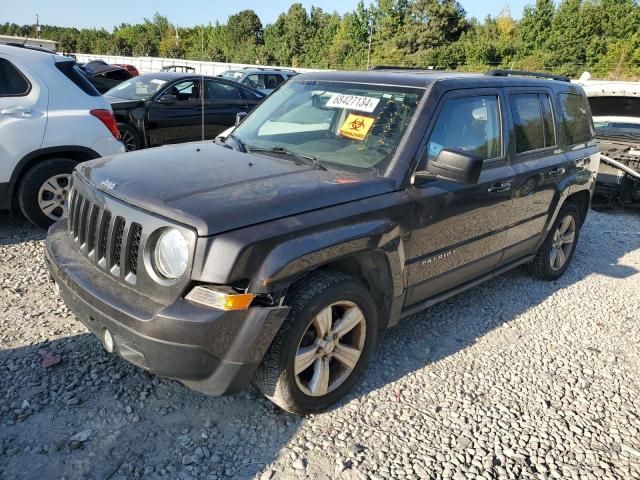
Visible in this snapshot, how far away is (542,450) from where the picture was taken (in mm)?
2826

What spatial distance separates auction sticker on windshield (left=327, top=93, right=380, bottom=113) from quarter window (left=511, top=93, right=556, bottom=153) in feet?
4.10

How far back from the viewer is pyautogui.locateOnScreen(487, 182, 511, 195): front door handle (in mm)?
3736

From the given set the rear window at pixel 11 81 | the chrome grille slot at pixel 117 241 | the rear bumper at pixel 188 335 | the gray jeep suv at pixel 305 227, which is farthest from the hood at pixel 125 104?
the rear bumper at pixel 188 335

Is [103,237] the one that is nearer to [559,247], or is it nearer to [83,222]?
[83,222]

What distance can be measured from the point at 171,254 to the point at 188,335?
0.39m

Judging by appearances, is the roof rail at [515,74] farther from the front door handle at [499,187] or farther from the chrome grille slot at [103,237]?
the chrome grille slot at [103,237]

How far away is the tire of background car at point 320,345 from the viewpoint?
8.57 ft

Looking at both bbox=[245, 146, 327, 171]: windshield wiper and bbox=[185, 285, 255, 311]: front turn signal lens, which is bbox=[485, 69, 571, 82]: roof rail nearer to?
bbox=[245, 146, 327, 171]: windshield wiper

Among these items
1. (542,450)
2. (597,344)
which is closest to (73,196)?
(542,450)

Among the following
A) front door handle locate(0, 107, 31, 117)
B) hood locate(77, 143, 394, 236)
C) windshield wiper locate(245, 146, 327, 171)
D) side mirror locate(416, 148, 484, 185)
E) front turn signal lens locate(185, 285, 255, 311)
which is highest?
side mirror locate(416, 148, 484, 185)

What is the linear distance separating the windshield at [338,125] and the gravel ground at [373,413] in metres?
1.35

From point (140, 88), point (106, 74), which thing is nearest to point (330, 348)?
point (140, 88)

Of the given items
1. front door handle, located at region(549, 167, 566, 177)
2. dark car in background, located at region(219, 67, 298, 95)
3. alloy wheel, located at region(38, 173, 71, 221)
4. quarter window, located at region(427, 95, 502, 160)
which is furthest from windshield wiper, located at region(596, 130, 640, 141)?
dark car in background, located at region(219, 67, 298, 95)

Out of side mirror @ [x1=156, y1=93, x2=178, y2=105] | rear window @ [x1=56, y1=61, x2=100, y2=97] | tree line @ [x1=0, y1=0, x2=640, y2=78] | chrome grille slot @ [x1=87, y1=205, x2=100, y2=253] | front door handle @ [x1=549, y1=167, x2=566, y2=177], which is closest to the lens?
chrome grille slot @ [x1=87, y1=205, x2=100, y2=253]
